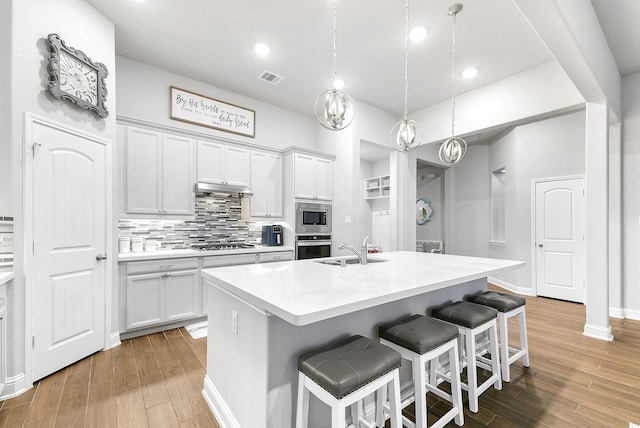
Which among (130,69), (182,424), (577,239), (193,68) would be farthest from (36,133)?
(577,239)

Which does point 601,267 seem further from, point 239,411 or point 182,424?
point 182,424

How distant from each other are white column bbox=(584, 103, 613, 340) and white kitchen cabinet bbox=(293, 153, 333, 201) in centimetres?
330

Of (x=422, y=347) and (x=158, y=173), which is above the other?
(x=158, y=173)

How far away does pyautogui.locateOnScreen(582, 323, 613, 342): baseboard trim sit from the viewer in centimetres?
309

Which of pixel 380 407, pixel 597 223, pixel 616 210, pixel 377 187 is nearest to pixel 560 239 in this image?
pixel 616 210

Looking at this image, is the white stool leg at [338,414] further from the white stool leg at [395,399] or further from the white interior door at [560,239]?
the white interior door at [560,239]

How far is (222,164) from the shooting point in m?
4.00

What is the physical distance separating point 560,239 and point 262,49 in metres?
5.37

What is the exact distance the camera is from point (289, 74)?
12.5 ft

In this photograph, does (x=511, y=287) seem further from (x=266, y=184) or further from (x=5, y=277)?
(x=5, y=277)

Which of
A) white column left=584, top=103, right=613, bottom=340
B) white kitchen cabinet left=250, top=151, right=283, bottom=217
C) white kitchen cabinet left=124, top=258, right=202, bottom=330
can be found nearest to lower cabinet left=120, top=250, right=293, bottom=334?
white kitchen cabinet left=124, top=258, right=202, bottom=330

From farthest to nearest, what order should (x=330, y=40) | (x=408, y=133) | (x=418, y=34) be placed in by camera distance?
1. (x=330, y=40)
2. (x=418, y=34)
3. (x=408, y=133)

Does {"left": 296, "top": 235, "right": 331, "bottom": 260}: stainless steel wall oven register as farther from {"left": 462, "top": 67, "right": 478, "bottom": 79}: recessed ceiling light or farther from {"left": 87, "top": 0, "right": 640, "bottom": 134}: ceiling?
{"left": 462, "top": 67, "right": 478, "bottom": 79}: recessed ceiling light

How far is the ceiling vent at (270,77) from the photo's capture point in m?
3.78
